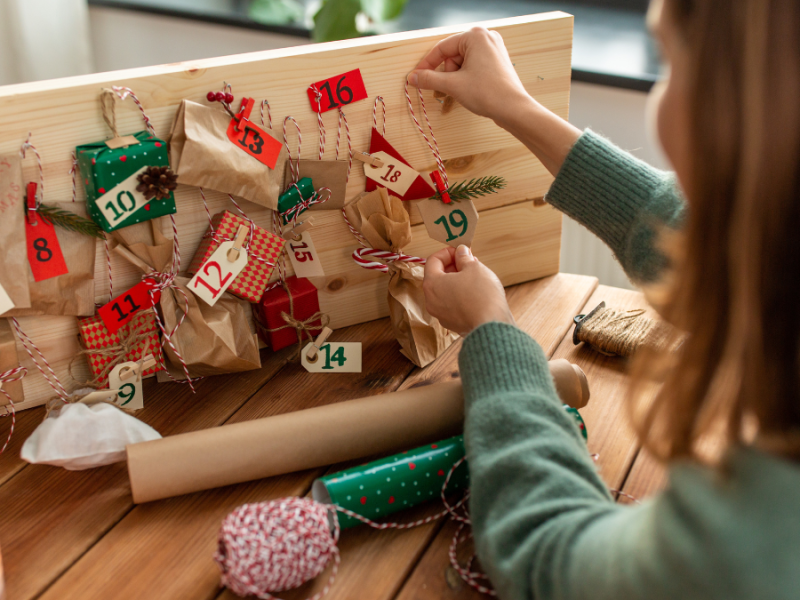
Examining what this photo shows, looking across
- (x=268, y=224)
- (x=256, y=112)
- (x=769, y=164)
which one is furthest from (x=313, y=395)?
(x=769, y=164)

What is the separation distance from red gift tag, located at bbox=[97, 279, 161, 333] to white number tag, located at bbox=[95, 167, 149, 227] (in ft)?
0.30

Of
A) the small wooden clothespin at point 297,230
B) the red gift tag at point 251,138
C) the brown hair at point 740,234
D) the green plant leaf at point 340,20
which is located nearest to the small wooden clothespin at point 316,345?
the small wooden clothespin at point 297,230

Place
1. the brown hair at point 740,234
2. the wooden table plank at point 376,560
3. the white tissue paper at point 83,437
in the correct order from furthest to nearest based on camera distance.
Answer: the white tissue paper at point 83,437 → the wooden table plank at point 376,560 → the brown hair at point 740,234

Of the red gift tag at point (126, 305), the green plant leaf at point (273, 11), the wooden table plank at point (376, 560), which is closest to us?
the wooden table plank at point (376, 560)

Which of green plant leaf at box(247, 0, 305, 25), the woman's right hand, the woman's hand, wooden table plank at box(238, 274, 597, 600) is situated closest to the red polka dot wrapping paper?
wooden table plank at box(238, 274, 597, 600)

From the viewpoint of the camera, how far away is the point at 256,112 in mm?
847

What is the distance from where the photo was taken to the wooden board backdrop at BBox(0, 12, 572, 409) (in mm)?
765

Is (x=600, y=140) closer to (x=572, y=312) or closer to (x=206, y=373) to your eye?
(x=572, y=312)

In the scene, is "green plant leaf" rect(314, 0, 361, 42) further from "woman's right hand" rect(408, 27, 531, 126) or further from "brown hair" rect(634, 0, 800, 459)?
"brown hair" rect(634, 0, 800, 459)

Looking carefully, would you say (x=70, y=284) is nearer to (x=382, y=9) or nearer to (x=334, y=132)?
(x=334, y=132)

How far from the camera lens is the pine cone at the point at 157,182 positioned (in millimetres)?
790

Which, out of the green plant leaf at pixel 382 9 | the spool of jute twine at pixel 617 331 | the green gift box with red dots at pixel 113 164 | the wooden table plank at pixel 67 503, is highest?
the green plant leaf at pixel 382 9

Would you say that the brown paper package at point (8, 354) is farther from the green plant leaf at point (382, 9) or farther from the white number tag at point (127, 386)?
the green plant leaf at point (382, 9)

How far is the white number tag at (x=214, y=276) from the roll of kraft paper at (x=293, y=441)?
0.19 metres
